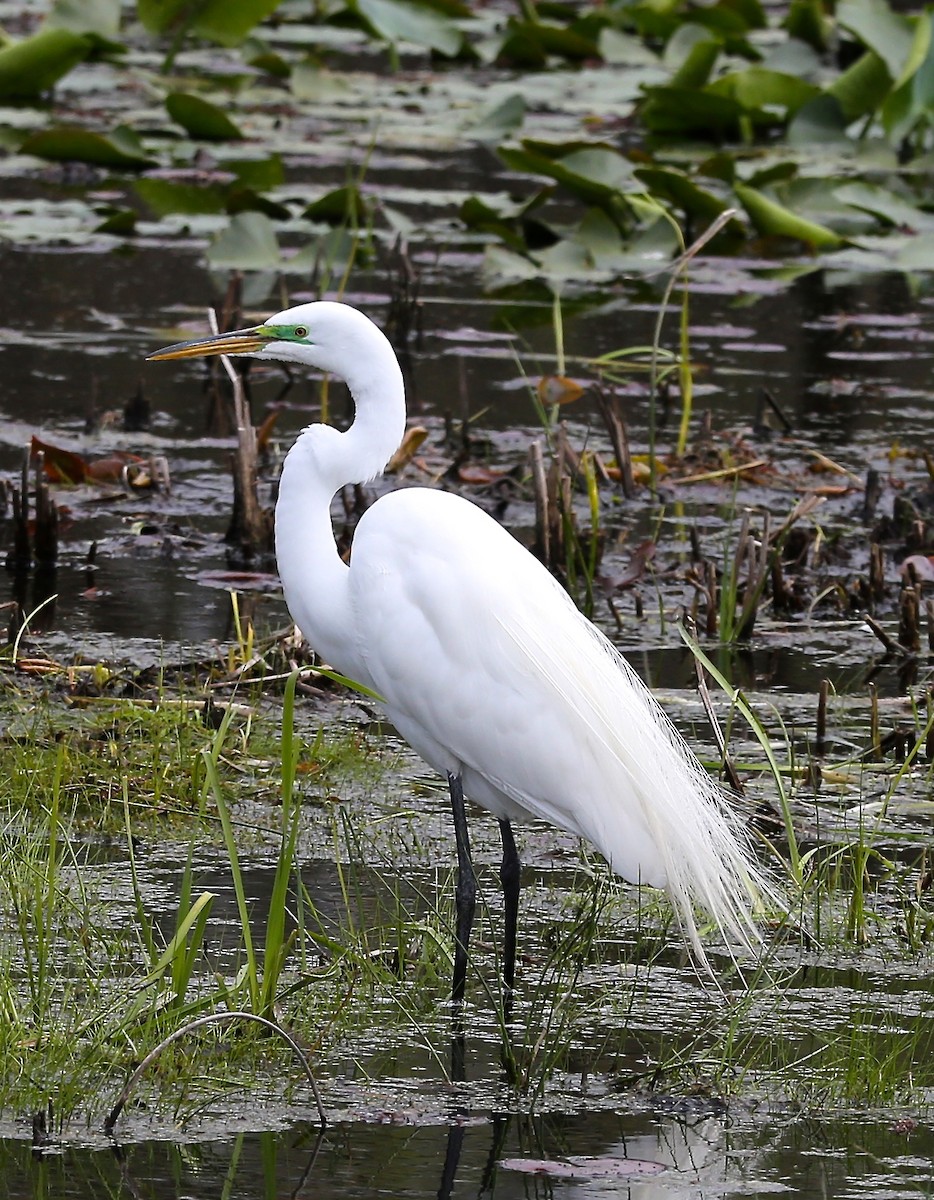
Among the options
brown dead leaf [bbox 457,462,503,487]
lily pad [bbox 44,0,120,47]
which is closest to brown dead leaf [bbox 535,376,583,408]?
brown dead leaf [bbox 457,462,503,487]

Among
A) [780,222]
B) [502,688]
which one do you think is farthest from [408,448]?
[780,222]

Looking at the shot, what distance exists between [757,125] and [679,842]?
954 cm

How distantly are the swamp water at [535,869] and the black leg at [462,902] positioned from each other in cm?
6

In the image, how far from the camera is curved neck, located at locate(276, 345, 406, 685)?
3.69 m

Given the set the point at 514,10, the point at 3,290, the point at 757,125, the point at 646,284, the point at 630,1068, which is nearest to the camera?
the point at 630,1068

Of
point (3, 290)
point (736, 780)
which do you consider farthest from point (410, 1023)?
point (3, 290)

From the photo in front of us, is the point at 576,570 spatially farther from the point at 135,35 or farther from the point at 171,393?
the point at 135,35

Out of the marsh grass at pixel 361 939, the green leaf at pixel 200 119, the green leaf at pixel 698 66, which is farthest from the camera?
the green leaf at pixel 698 66

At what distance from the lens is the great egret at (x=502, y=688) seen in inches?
138

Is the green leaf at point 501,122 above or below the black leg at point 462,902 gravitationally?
above

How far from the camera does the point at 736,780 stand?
4281 millimetres

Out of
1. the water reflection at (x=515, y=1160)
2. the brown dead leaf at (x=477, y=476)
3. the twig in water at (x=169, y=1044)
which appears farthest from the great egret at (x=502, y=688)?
the brown dead leaf at (x=477, y=476)

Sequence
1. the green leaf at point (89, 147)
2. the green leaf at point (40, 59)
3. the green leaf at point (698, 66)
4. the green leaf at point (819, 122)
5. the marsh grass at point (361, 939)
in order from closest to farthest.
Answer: the marsh grass at point (361, 939)
the green leaf at point (89, 147)
the green leaf at point (40, 59)
the green leaf at point (698, 66)
the green leaf at point (819, 122)

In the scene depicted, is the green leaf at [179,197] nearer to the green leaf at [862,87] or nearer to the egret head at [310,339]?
the green leaf at [862,87]
